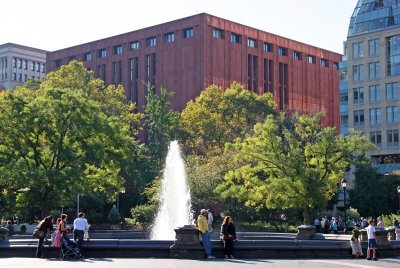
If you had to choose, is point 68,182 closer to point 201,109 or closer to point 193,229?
point 193,229

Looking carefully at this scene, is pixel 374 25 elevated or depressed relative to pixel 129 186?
elevated

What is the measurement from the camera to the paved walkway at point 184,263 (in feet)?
69.4

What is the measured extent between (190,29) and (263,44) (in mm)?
12796

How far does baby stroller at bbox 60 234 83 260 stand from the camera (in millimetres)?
24172

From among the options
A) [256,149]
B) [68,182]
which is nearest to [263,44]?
[256,149]

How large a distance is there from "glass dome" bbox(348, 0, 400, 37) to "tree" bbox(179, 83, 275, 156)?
26.3 metres

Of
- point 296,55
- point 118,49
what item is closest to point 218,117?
point 118,49

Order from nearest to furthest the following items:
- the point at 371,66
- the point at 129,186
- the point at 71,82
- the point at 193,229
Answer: the point at 193,229, the point at 129,186, the point at 71,82, the point at 371,66

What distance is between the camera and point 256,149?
4669 centimetres

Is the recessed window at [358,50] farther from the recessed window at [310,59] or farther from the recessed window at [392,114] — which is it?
the recessed window at [310,59]

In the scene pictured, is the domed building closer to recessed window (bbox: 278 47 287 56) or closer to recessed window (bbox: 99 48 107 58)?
recessed window (bbox: 278 47 287 56)

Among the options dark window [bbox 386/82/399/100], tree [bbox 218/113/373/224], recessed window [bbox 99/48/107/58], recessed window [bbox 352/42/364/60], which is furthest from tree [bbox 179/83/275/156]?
recessed window [bbox 99/48/107/58]

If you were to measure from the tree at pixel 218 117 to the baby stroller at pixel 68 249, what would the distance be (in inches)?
1667

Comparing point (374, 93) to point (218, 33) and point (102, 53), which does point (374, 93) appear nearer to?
point (218, 33)
